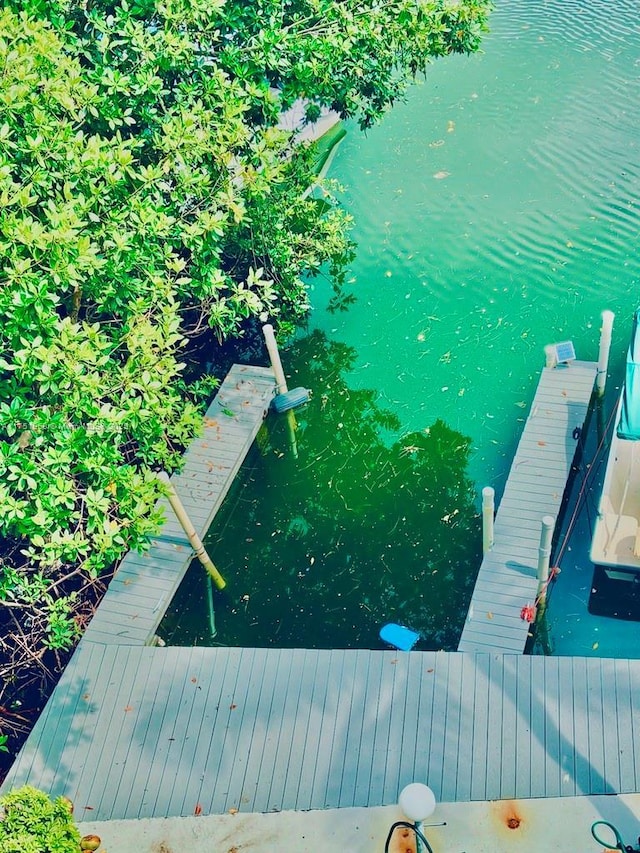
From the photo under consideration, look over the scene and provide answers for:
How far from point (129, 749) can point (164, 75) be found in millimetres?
8546

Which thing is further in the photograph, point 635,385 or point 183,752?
point 635,385

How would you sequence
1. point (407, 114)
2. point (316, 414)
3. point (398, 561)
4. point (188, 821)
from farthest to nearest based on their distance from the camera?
point (407, 114), point (316, 414), point (398, 561), point (188, 821)

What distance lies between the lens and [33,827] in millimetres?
5234

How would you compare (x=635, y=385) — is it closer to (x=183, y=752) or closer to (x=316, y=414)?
(x=316, y=414)

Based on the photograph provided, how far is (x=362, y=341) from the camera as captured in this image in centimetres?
1431

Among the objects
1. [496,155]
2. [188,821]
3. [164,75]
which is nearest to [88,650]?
[188,821]

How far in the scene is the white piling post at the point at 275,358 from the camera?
12006 millimetres

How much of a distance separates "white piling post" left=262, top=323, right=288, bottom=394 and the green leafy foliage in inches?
311

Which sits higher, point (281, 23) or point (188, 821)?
point (281, 23)

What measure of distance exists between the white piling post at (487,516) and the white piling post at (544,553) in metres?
0.66

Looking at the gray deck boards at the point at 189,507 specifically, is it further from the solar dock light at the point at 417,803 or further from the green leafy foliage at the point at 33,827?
the solar dock light at the point at 417,803

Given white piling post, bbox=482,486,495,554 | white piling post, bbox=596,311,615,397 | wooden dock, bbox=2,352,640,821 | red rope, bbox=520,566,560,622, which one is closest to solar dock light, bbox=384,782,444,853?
wooden dock, bbox=2,352,640,821

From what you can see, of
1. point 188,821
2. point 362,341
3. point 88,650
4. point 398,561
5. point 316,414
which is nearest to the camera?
point 188,821

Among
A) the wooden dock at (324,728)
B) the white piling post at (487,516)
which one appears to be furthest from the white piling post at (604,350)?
the wooden dock at (324,728)
